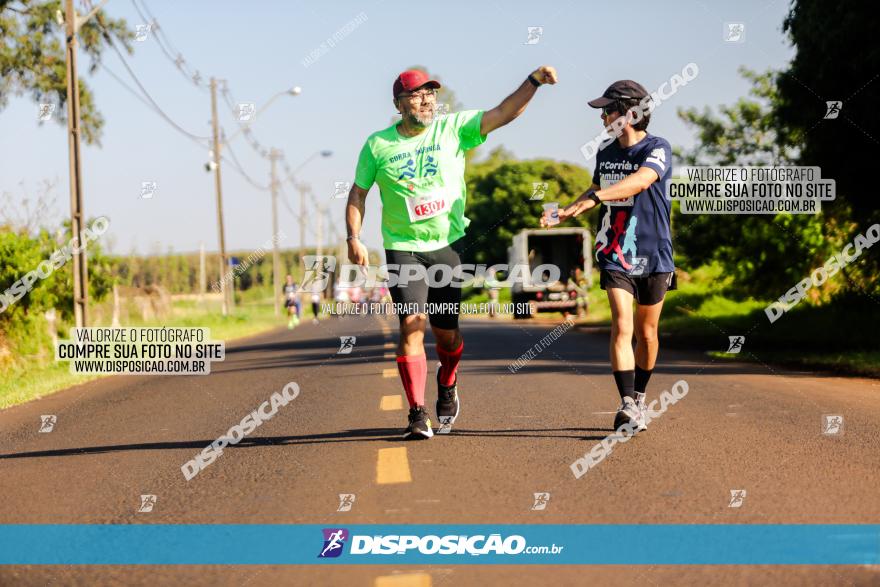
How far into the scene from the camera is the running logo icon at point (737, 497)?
4993 millimetres

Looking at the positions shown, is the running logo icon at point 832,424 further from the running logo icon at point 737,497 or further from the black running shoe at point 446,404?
the black running shoe at point 446,404

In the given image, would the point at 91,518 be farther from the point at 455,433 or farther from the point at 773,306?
the point at 773,306

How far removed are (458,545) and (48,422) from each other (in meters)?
6.02

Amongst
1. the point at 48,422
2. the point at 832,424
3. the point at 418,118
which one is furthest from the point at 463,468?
the point at 48,422

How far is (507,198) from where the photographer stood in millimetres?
74000

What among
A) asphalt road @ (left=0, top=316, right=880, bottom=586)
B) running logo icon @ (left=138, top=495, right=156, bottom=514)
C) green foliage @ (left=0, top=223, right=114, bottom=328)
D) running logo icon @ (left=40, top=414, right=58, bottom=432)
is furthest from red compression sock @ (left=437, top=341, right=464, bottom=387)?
green foliage @ (left=0, top=223, right=114, bottom=328)

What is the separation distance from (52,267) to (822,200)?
40.8 ft

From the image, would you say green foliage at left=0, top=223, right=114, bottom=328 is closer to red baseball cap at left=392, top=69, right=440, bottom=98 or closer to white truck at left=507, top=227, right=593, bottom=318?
red baseball cap at left=392, top=69, right=440, bottom=98

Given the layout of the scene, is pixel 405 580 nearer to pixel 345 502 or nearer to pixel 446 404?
pixel 345 502

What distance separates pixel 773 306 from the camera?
919 inches

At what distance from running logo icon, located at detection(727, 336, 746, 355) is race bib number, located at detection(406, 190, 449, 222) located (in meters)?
10.2

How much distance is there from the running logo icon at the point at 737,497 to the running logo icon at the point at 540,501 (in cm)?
80

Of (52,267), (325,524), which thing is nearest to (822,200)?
(52,267)

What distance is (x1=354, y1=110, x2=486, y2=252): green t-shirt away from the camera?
23.0 feet
